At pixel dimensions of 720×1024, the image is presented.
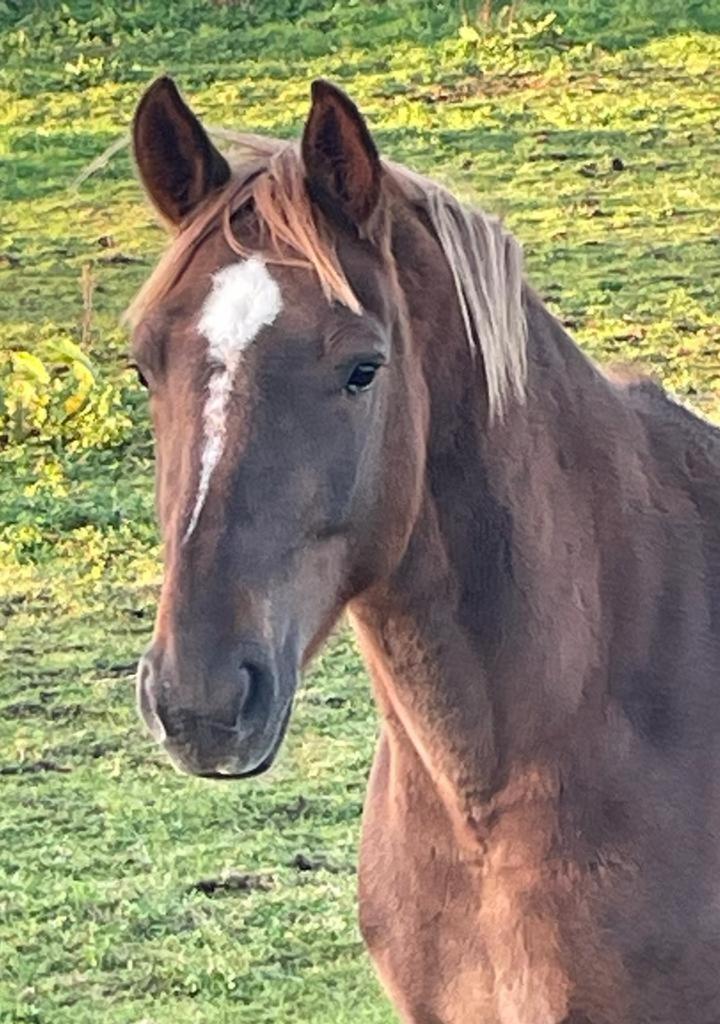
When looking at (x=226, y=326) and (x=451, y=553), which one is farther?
(x=451, y=553)

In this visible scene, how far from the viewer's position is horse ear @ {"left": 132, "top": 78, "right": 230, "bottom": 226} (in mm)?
2916

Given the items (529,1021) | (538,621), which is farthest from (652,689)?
(529,1021)

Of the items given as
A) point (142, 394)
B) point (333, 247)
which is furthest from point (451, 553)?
point (142, 394)

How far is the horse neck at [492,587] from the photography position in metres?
3.00

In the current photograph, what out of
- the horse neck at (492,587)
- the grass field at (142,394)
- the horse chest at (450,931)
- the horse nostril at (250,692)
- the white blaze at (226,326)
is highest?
the white blaze at (226,326)

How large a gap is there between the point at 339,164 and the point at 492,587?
2.11 feet

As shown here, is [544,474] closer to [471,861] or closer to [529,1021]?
[471,861]

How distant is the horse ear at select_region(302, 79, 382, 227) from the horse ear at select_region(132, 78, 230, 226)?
144 mm

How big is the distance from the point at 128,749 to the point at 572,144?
5.51m

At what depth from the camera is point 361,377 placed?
274 cm

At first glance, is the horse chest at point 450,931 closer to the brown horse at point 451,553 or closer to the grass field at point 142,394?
the brown horse at point 451,553

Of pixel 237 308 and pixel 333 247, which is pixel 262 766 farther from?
pixel 333 247

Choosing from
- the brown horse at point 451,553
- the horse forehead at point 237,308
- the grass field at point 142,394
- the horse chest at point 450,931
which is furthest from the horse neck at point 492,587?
the grass field at point 142,394

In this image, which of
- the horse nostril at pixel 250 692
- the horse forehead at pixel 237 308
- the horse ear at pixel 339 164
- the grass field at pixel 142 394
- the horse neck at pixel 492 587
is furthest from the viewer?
the grass field at pixel 142 394
